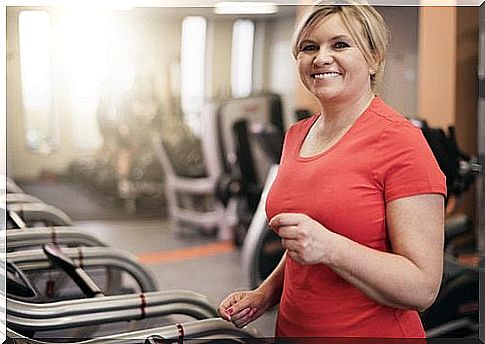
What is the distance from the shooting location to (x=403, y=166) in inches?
46.6

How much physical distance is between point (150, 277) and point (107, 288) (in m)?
0.21

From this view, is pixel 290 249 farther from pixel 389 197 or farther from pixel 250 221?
pixel 250 221

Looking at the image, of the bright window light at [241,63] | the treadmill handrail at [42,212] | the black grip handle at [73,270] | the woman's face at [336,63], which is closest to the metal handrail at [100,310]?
the black grip handle at [73,270]

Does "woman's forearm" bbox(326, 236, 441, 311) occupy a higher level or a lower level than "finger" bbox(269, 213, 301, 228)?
lower

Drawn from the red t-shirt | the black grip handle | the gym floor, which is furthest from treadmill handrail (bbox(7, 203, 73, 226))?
the red t-shirt

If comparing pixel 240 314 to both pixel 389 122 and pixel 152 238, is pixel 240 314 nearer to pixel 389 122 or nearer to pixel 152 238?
pixel 389 122

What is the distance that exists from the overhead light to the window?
1.61ft

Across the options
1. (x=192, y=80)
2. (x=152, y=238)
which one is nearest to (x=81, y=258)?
(x=152, y=238)

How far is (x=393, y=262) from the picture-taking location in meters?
1.17

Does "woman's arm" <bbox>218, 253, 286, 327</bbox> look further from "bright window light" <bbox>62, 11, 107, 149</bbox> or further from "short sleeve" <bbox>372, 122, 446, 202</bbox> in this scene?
"bright window light" <bbox>62, 11, 107, 149</bbox>

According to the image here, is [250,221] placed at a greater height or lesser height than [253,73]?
lesser

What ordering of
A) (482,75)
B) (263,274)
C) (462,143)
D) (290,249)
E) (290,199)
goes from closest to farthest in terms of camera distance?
(290,249) → (290,199) → (482,75) → (462,143) → (263,274)

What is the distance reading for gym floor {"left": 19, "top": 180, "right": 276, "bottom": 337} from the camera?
89.4 inches

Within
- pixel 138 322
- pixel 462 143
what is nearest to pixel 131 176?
Result: pixel 138 322
